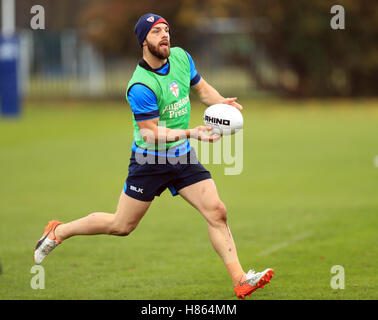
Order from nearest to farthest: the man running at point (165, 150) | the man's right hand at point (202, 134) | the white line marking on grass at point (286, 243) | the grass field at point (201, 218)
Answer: the man's right hand at point (202, 134) → the man running at point (165, 150) → the grass field at point (201, 218) → the white line marking on grass at point (286, 243)

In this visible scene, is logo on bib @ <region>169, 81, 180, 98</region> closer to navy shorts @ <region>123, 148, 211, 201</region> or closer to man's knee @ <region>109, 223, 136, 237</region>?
navy shorts @ <region>123, 148, 211, 201</region>

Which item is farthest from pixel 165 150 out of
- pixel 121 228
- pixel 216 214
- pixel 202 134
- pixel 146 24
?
pixel 146 24

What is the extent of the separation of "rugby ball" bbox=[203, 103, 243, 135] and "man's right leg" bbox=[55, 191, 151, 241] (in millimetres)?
1019

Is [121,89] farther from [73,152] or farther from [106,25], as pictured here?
[73,152]

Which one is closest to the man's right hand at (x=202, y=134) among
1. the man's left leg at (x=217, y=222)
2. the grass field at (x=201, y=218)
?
the man's left leg at (x=217, y=222)

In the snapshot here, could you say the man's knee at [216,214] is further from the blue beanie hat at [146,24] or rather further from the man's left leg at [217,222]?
the blue beanie hat at [146,24]

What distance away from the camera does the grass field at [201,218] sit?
805 cm

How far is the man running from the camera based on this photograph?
7.24m

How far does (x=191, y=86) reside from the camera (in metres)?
7.94

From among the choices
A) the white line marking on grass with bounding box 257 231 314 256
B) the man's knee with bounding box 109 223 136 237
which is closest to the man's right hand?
the man's knee with bounding box 109 223 136 237
